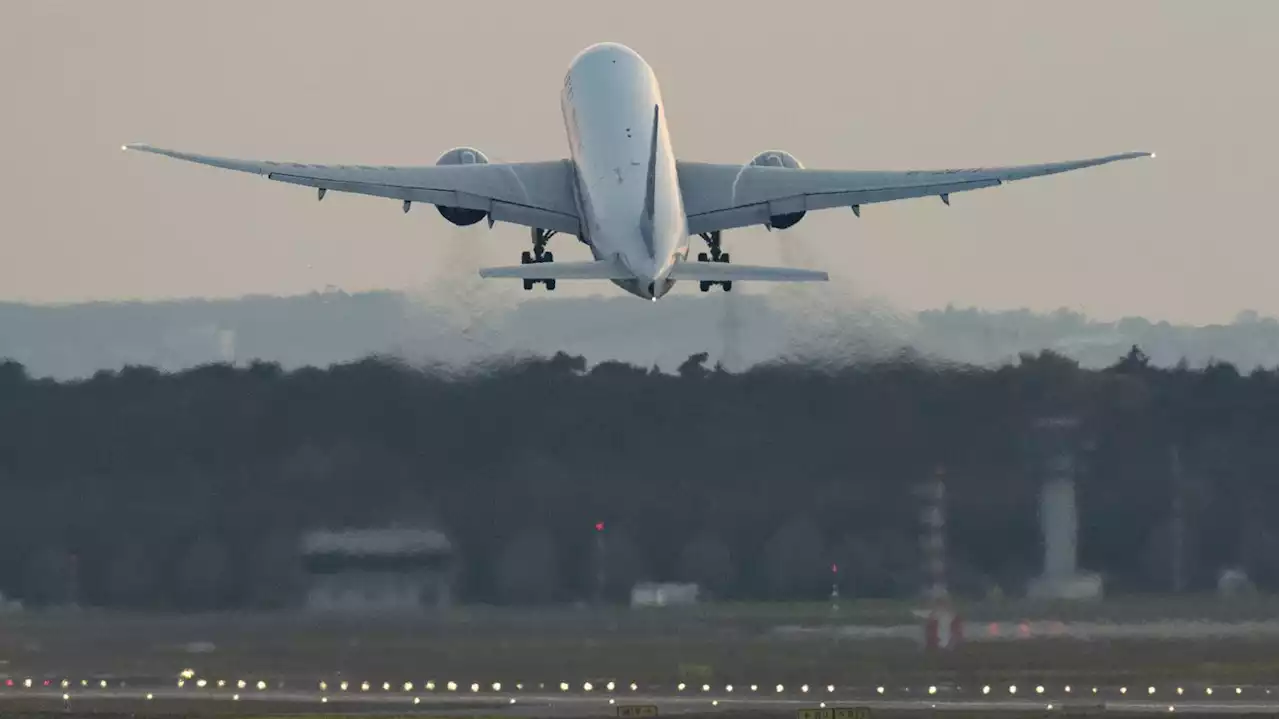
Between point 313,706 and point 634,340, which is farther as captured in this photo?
point 634,340

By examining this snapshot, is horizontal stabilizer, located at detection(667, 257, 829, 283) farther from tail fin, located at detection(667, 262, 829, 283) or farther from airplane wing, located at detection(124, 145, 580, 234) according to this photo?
airplane wing, located at detection(124, 145, 580, 234)

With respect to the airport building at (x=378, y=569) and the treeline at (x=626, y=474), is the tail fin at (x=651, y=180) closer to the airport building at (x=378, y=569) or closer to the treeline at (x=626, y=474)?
the treeline at (x=626, y=474)

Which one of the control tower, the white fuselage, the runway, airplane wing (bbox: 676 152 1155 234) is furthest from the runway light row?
airplane wing (bbox: 676 152 1155 234)

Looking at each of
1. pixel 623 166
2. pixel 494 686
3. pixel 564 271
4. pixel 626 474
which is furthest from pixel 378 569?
pixel 623 166

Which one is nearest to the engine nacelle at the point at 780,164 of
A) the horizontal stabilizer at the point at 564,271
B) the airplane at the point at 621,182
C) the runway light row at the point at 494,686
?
the airplane at the point at 621,182

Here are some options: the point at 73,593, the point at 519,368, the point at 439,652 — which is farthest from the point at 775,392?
the point at 73,593

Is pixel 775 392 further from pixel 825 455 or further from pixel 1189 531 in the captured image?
pixel 1189 531
